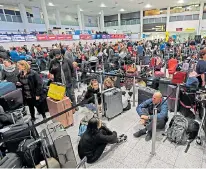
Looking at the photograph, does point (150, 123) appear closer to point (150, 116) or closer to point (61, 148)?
point (150, 116)

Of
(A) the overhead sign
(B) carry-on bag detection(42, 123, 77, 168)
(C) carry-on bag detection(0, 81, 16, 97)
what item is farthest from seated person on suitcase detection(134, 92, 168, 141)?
Result: (A) the overhead sign

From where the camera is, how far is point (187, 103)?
330 cm

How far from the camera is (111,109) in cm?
355

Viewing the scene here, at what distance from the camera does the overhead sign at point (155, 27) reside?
22.8m

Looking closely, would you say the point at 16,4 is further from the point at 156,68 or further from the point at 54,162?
the point at 54,162

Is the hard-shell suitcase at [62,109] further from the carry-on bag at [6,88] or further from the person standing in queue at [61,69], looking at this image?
the carry-on bag at [6,88]

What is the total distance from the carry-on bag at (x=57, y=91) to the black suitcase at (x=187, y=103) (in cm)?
253

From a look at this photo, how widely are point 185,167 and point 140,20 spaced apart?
84.4 ft

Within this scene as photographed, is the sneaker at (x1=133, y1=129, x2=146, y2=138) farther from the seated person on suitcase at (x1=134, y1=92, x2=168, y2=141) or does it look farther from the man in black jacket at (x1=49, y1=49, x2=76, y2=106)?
the man in black jacket at (x1=49, y1=49, x2=76, y2=106)

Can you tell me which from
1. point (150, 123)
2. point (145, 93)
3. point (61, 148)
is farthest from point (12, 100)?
point (145, 93)

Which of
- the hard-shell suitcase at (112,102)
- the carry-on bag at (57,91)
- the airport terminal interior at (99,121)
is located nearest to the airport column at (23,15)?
the airport terminal interior at (99,121)

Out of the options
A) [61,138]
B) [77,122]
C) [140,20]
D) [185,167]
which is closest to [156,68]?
[77,122]

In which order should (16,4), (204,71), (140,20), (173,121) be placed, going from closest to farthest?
(173,121), (204,71), (16,4), (140,20)

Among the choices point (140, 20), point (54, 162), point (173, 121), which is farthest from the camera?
point (140, 20)
